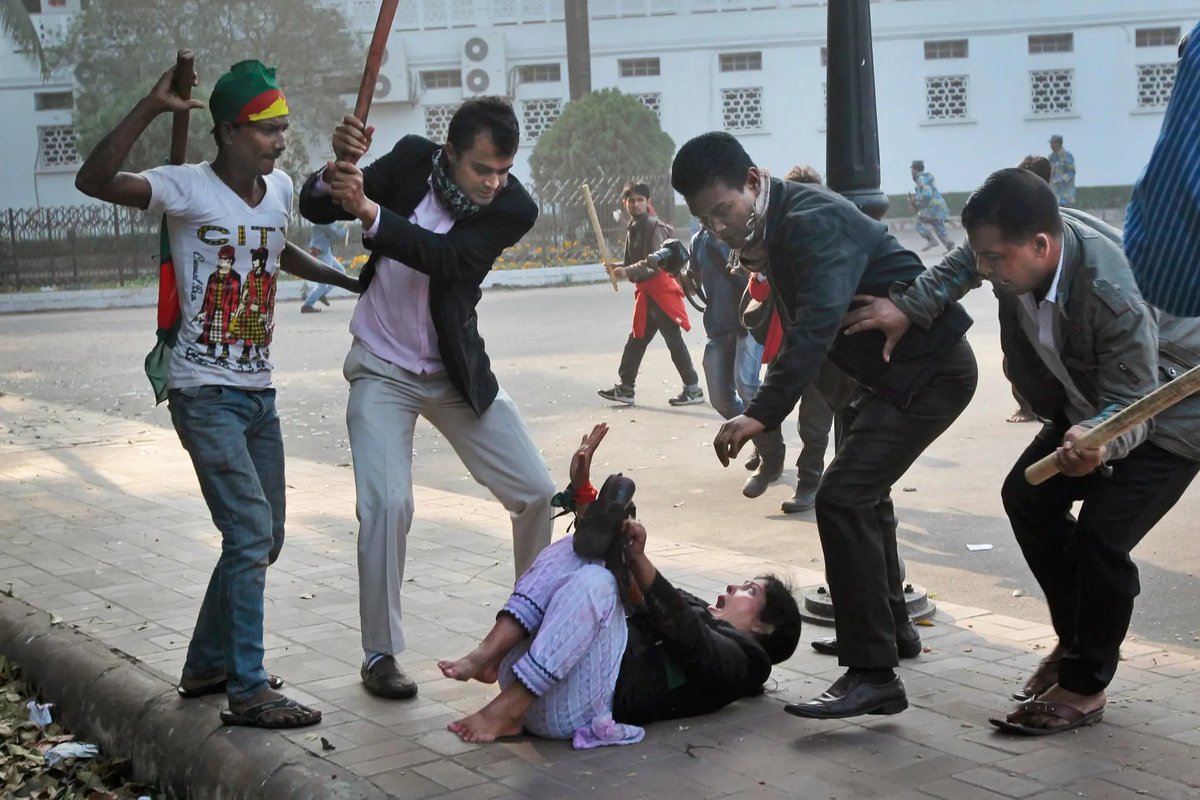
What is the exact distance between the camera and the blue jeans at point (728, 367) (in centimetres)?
971

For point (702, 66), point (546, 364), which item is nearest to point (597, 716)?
point (546, 364)

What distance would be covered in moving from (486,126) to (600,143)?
87.3 ft

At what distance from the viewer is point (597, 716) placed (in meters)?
4.12

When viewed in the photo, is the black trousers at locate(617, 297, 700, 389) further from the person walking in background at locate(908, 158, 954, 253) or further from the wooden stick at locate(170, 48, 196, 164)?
the person walking in background at locate(908, 158, 954, 253)

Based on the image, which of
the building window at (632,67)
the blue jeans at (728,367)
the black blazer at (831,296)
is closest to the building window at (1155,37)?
the building window at (632,67)

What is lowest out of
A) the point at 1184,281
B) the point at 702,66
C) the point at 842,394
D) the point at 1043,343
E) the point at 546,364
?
the point at 546,364

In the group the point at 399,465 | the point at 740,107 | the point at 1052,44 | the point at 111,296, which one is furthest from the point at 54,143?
the point at 399,465

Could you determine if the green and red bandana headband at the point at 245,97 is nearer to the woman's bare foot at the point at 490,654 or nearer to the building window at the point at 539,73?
the woman's bare foot at the point at 490,654

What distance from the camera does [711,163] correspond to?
14.0 feet

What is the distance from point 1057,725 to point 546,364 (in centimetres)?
1089

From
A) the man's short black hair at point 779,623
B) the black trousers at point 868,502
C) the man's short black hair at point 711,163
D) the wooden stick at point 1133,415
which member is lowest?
the man's short black hair at point 779,623

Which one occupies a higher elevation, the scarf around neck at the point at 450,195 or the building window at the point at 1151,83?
the building window at the point at 1151,83

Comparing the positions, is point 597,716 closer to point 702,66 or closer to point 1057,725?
point 1057,725

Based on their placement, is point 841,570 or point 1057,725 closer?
point 1057,725
